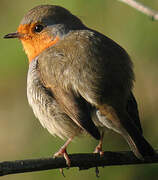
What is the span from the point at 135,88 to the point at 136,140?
1.32 meters

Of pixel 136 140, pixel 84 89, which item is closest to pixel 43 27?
pixel 84 89

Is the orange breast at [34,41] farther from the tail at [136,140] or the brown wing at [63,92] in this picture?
the tail at [136,140]

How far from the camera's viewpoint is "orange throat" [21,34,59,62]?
17.8 ft

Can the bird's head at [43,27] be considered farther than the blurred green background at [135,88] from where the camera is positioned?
Yes

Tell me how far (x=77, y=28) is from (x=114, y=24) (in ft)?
1.58

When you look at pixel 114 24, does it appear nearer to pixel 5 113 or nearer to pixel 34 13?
pixel 34 13

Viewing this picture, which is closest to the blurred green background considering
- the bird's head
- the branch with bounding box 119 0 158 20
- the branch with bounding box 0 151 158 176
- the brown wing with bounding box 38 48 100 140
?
the bird's head

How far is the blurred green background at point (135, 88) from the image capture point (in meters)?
5.33

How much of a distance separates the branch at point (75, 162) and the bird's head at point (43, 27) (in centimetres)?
173

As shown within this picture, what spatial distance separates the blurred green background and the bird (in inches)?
15.7

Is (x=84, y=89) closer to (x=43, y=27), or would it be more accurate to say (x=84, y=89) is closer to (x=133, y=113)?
(x=133, y=113)

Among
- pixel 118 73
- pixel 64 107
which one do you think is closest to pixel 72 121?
pixel 64 107

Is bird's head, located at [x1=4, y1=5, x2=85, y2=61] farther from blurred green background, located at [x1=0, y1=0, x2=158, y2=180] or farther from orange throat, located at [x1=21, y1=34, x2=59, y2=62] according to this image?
blurred green background, located at [x1=0, y1=0, x2=158, y2=180]

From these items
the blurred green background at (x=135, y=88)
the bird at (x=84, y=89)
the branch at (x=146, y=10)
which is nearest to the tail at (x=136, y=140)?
the bird at (x=84, y=89)
